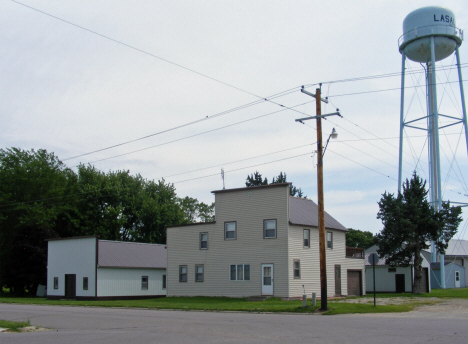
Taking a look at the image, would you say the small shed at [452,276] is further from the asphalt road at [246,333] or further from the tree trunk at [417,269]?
the asphalt road at [246,333]

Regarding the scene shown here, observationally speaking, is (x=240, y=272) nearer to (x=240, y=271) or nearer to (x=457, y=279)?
(x=240, y=271)

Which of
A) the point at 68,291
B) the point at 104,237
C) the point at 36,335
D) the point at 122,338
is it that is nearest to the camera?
the point at 122,338

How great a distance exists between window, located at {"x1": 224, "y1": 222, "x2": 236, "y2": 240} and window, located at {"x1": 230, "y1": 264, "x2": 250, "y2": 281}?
2.18 metres

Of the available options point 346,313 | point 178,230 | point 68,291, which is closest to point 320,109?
point 346,313

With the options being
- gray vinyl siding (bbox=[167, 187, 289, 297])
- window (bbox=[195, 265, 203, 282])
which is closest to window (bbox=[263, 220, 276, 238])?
gray vinyl siding (bbox=[167, 187, 289, 297])

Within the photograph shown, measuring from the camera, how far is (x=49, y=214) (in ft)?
195

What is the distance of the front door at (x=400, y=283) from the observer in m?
49.8

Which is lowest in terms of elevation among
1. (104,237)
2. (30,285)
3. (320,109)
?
(30,285)

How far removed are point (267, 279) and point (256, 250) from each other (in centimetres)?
223

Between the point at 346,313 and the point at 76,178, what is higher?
the point at 76,178

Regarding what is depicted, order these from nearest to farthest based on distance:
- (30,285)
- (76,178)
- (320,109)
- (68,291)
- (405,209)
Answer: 1. (320,109)
2. (405,209)
3. (68,291)
4. (30,285)
5. (76,178)

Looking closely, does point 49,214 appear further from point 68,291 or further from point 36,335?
point 36,335

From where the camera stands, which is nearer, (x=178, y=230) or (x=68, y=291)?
(x=178, y=230)

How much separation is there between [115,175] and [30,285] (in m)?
17.5
